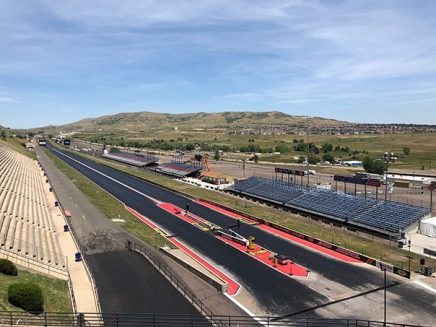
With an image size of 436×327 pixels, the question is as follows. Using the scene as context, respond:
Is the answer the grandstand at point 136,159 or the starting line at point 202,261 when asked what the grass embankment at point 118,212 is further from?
the grandstand at point 136,159

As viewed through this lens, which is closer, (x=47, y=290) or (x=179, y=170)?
(x=47, y=290)

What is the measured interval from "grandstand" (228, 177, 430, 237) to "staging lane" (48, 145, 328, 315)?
22.1 metres

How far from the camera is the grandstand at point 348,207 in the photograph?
54531 millimetres

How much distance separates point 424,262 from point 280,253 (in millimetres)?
16355

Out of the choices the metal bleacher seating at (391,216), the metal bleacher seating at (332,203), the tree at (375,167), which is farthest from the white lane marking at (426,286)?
the tree at (375,167)

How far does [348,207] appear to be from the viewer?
208ft

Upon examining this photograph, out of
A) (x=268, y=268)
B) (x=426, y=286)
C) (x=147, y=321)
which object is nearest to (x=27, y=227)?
(x=147, y=321)

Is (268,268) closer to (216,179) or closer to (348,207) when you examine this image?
(348,207)

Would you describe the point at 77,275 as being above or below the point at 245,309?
above

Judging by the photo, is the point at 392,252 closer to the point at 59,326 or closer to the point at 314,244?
the point at 314,244

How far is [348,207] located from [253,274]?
30.2 m

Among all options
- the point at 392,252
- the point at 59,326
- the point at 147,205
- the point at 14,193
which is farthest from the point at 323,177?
the point at 59,326

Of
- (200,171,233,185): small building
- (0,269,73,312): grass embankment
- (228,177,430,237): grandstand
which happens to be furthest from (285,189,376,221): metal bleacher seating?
(0,269,73,312): grass embankment

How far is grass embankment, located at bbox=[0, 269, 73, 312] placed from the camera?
27038 millimetres
